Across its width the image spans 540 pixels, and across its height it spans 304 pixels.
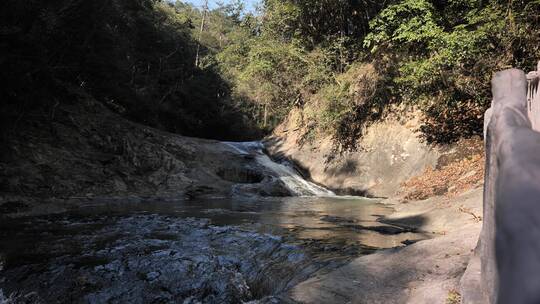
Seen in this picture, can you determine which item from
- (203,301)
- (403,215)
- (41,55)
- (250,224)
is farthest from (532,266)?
(41,55)

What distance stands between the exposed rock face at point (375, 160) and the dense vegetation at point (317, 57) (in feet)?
2.02

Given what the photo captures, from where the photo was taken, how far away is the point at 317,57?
65.2 feet

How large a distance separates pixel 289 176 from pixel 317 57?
6354mm

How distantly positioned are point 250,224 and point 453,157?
26.6ft

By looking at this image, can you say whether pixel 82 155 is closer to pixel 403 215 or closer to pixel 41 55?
pixel 41 55

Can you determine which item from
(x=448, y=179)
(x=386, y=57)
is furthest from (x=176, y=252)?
(x=386, y=57)

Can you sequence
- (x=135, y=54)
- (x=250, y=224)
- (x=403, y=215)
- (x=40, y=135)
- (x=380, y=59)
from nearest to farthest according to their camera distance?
(x=250, y=224) < (x=403, y=215) < (x=40, y=135) < (x=380, y=59) < (x=135, y=54)

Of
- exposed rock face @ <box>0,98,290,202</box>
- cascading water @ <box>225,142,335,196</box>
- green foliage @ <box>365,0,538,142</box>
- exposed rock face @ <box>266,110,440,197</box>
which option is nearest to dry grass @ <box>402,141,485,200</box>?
exposed rock face @ <box>266,110,440,197</box>

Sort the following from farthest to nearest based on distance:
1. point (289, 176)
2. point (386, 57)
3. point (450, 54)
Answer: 1. point (289, 176)
2. point (386, 57)
3. point (450, 54)

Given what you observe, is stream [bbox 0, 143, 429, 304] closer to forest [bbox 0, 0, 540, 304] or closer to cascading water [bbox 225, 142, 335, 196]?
forest [bbox 0, 0, 540, 304]

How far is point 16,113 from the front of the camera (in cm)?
1127

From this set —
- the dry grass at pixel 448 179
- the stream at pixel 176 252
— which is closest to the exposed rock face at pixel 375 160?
the dry grass at pixel 448 179

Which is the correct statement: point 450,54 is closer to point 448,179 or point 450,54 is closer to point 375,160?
point 448,179

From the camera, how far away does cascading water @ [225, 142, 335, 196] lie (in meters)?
16.3
